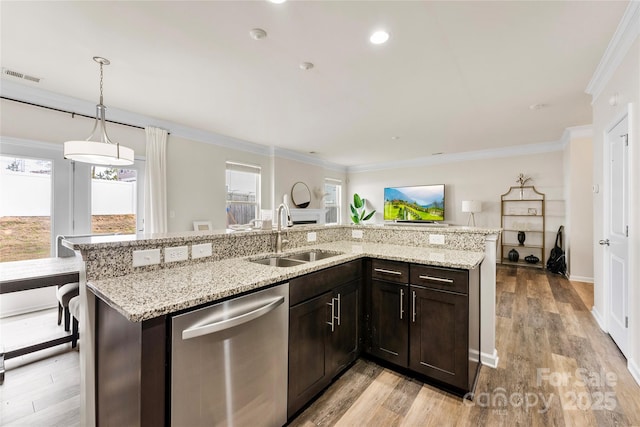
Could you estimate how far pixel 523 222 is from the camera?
604 centimetres

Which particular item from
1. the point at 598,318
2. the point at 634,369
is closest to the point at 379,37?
the point at 634,369

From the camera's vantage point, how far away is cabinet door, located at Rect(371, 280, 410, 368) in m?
2.03

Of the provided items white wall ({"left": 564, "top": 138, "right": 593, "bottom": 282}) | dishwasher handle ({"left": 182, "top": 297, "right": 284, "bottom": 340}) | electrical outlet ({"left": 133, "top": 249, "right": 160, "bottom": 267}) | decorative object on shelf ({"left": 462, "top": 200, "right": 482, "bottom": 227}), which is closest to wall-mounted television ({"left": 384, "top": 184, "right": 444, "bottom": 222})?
decorative object on shelf ({"left": 462, "top": 200, "right": 482, "bottom": 227})

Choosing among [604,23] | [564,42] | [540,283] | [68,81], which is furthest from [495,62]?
[68,81]

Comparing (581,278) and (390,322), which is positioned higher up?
(390,322)

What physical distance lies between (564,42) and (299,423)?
3536 millimetres

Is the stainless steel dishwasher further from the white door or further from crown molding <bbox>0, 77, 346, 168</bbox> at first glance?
crown molding <bbox>0, 77, 346, 168</bbox>

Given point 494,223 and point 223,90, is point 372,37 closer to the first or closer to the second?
point 223,90

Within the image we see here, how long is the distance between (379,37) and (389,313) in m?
2.23

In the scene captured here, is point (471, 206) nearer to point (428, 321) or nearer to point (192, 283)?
point (428, 321)

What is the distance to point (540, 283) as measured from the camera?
15.1 feet

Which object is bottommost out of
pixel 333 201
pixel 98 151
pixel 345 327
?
pixel 345 327

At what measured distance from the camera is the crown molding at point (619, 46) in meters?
1.94

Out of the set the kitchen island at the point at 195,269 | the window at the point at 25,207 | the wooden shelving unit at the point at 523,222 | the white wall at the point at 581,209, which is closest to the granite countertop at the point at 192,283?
the kitchen island at the point at 195,269
